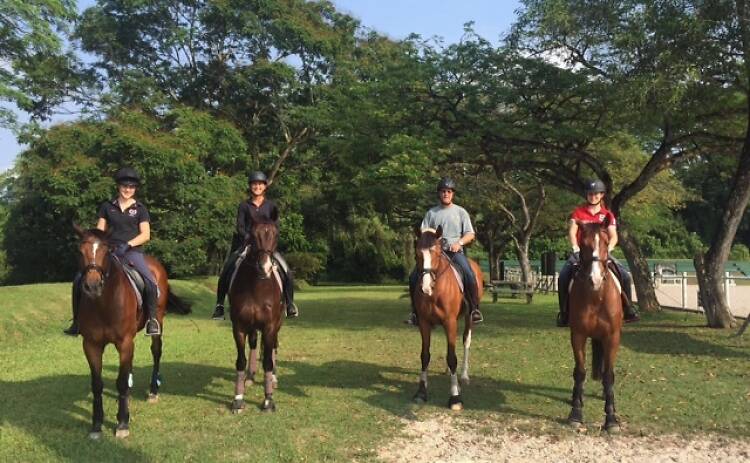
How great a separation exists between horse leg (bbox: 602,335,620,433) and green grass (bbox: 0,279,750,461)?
198mm

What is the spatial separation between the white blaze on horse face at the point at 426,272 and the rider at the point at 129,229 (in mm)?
3124

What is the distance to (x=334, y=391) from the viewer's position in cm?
827

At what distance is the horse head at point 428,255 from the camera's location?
7094 millimetres

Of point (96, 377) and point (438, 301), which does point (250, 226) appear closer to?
point (96, 377)

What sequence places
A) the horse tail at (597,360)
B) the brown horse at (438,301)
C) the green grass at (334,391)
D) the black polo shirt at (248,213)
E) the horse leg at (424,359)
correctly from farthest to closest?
the horse leg at (424,359)
the horse tail at (597,360)
the black polo shirt at (248,213)
the brown horse at (438,301)
the green grass at (334,391)

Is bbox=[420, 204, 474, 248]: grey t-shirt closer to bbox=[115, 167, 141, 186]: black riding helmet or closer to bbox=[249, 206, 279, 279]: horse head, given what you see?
bbox=[249, 206, 279, 279]: horse head

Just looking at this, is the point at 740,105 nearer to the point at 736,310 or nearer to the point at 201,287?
the point at 736,310

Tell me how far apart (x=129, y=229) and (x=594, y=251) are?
5128 mm

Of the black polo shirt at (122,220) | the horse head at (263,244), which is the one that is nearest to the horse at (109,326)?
the black polo shirt at (122,220)

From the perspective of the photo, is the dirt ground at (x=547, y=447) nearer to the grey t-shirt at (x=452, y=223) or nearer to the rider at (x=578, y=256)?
the rider at (x=578, y=256)

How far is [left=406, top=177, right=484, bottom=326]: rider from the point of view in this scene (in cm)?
811

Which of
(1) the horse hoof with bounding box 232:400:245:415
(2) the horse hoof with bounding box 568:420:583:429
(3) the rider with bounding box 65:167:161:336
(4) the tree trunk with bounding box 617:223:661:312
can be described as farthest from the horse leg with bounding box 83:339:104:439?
(4) the tree trunk with bounding box 617:223:661:312

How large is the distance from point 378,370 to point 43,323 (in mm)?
9767

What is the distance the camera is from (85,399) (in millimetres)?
7812
